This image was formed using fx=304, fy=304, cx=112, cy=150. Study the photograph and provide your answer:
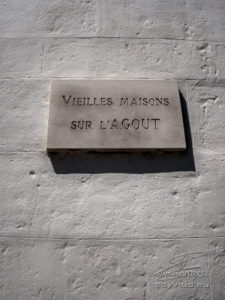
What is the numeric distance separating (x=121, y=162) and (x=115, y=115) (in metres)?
0.36

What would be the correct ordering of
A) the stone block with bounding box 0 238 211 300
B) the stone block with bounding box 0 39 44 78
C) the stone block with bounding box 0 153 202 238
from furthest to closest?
the stone block with bounding box 0 39 44 78, the stone block with bounding box 0 153 202 238, the stone block with bounding box 0 238 211 300

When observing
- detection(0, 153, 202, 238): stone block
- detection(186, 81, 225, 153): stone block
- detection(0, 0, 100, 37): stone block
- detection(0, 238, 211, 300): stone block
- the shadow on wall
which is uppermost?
detection(0, 0, 100, 37): stone block

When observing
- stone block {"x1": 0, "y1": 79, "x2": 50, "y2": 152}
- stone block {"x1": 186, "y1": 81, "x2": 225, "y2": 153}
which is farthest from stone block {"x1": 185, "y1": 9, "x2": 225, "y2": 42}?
stone block {"x1": 0, "y1": 79, "x2": 50, "y2": 152}

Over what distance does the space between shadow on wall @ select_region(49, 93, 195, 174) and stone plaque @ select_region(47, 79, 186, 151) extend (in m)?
0.08

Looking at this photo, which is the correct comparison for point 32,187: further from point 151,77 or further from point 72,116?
point 151,77

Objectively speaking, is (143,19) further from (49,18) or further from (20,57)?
(20,57)

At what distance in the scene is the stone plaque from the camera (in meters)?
2.23

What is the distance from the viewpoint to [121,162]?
2.27 meters

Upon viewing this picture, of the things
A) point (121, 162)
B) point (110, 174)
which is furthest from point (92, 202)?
point (121, 162)

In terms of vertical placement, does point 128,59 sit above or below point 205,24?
below

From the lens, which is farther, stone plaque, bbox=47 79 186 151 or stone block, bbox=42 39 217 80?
stone block, bbox=42 39 217 80

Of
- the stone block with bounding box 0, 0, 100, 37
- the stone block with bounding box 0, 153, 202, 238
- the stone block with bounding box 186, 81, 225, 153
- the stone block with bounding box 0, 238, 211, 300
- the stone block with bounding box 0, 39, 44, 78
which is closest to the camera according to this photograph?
the stone block with bounding box 0, 238, 211, 300

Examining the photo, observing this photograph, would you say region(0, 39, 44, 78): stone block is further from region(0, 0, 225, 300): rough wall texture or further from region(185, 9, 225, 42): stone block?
region(185, 9, 225, 42): stone block

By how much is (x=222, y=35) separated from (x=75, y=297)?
246 centimetres
